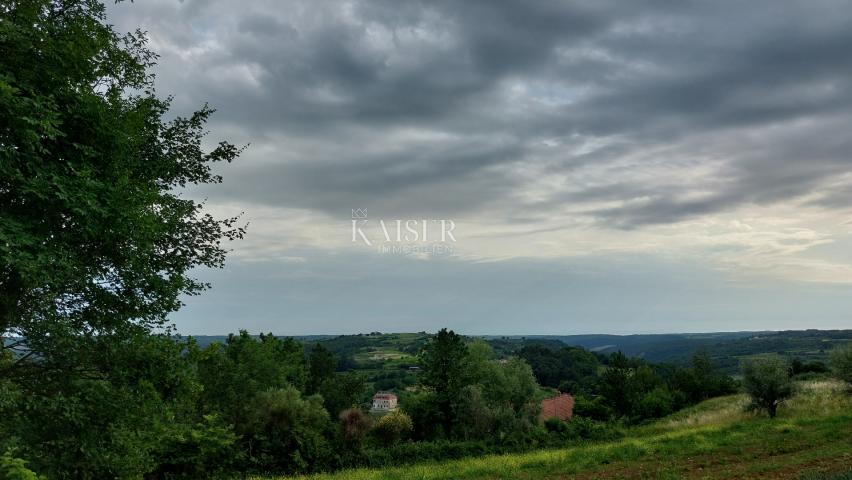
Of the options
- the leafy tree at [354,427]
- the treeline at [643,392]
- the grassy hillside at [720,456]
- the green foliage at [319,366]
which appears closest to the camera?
the grassy hillside at [720,456]

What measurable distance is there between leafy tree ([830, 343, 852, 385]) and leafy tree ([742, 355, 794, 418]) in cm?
512

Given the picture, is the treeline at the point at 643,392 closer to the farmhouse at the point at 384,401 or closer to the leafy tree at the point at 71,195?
the leafy tree at the point at 71,195

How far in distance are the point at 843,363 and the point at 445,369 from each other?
31594 millimetres

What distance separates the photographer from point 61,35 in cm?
1173

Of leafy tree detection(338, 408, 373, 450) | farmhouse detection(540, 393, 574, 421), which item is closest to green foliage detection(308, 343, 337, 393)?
farmhouse detection(540, 393, 574, 421)

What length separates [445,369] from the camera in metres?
50.5

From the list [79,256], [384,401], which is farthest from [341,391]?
[79,256]

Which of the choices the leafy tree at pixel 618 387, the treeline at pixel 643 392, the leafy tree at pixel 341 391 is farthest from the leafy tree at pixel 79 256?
the leafy tree at pixel 341 391

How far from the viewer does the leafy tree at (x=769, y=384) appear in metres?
30.2

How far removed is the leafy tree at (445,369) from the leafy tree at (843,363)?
29.5 metres

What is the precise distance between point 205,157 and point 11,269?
247 inches

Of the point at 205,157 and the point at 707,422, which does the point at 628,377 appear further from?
the point at 205,157

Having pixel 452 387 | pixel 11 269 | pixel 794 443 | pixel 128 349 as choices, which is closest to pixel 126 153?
pixel 11 269

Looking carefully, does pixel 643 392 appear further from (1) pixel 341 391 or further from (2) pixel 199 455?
(2) pixel 199 455
